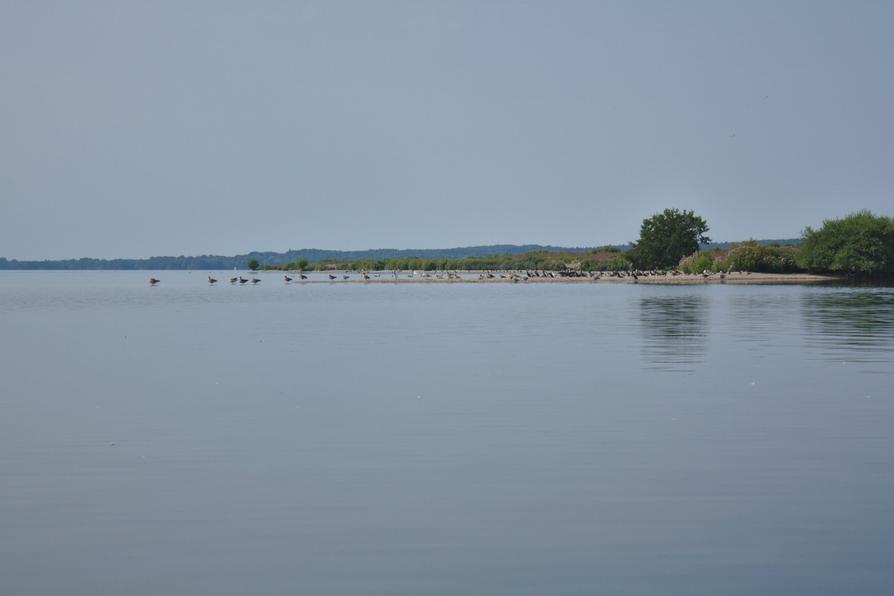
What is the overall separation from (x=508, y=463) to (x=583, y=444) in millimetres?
1781

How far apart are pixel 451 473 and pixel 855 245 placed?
343ft

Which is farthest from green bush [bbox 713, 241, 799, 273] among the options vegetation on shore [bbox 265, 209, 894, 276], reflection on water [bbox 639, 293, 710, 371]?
reflection on water [bbox 639, 293, 710, 371]

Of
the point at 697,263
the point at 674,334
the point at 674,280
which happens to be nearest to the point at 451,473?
the point at 674,334

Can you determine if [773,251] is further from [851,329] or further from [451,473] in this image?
[451,473]

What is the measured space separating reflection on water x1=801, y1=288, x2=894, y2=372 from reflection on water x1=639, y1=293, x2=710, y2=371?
387 cm

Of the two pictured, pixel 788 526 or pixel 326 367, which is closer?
pixel 788 526

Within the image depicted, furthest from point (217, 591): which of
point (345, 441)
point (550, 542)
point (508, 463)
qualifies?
point (345, 441)

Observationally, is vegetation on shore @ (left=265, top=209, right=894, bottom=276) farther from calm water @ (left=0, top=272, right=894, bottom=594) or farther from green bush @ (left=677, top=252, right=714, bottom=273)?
calm water @ (left=0, top=272, right=894, bottom=594)

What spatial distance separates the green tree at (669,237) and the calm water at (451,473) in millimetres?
107857

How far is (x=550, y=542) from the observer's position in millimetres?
9680

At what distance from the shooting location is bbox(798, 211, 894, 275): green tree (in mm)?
106500

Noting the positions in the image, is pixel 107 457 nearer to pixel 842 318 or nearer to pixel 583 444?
pixel 583 444

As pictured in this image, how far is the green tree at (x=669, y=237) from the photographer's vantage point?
134 m

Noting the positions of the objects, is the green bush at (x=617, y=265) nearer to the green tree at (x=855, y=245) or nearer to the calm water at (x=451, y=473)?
the green tree at (x=855, y=245)
